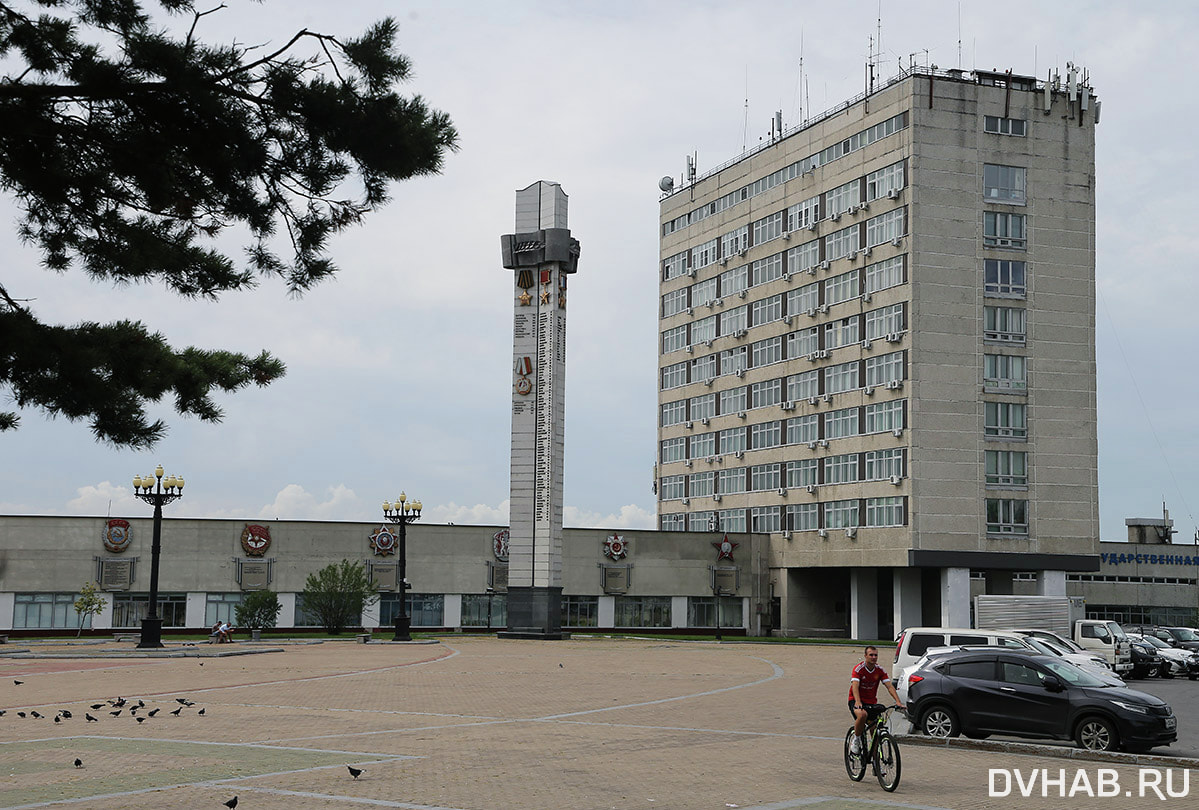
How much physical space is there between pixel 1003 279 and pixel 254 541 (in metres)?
48.2

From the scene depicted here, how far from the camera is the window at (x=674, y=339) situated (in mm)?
103125

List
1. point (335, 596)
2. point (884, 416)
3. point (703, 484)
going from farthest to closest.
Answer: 1. point (703, 484)
2. point (884, 416)
3. point (335, 596)

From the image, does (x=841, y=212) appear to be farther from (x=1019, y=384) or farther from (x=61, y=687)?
(x=61, y=687)

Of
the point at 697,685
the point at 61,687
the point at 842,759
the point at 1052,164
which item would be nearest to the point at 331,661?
the point at 61,687

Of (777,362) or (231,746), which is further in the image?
(777,362)

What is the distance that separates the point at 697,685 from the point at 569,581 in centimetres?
5084

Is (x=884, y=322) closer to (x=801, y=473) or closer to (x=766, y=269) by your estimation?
(x=801, y=473)

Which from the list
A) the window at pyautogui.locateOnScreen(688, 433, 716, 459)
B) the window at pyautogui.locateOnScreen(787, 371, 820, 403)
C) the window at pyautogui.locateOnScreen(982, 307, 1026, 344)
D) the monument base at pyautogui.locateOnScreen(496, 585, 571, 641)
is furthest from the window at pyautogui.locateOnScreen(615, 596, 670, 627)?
the window at pyautogui.locateOnScreen(982, 307, 1026, 344)

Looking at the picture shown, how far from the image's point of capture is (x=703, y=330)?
100 m

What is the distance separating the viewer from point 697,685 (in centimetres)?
3641

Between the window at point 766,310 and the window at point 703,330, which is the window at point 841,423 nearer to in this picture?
the window at point 766,310

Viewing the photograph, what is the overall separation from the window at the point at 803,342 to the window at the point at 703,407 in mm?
10191

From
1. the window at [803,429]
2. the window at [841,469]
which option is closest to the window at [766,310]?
the window at [803,429]

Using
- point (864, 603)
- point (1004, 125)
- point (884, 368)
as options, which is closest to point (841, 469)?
point (884, 368)
